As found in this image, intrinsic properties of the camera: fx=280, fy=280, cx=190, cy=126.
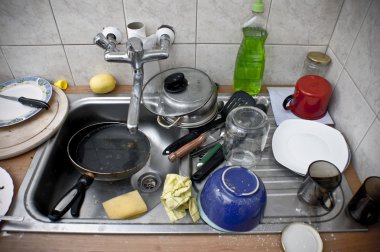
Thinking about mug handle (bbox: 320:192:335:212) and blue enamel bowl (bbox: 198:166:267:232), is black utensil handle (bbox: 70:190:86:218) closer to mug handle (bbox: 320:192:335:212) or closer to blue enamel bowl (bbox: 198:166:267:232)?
A: blue enamel bowl (bbox: 198:166:267:232)

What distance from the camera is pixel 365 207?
0.68 metres

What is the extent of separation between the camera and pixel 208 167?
817mm

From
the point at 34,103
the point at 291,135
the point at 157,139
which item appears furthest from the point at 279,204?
the point at 34,103

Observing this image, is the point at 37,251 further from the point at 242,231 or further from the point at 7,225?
the point at 242,231

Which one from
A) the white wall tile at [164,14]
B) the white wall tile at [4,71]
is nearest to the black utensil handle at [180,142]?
the white wall tile at [164,14]

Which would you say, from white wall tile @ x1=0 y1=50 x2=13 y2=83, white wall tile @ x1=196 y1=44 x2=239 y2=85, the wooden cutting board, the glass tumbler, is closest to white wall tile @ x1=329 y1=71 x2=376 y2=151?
the glass tumbler

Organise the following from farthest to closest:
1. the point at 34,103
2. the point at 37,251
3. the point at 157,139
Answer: the point at 157,139 < the point at 34,103 < the point at 37,251

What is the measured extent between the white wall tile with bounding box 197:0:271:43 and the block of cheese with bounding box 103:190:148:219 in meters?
0.57

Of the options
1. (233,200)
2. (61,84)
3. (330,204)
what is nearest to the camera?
(233,200)

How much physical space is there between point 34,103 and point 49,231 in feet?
1.51

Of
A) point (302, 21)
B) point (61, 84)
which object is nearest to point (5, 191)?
point (61, 84)

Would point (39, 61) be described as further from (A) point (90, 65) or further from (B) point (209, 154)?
(B) point (209, 154)

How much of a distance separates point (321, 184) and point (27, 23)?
3.34 ft

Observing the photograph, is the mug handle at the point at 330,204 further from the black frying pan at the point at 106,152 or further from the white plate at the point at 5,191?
the white plate at the point at 5,191
